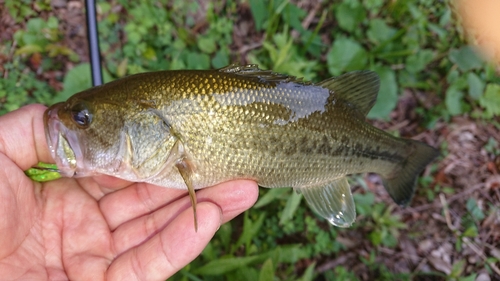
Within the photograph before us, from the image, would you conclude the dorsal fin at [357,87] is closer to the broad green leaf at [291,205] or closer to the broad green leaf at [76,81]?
the broad green leaf at [291,205]

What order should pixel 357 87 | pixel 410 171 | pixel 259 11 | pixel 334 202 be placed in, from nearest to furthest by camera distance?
1. pixel 357 87
2. pixel 334 202
3. pixel 410 171
4. pixel 259 11

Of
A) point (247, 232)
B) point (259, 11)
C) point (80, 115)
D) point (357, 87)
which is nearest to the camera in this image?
point (80, 115)

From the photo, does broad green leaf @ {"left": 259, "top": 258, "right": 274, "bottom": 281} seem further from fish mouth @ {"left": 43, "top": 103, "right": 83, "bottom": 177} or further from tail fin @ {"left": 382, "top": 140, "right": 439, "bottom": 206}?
fish mouth @ {"left": 43, "top": 103, "right": 83, "bottom": 177}

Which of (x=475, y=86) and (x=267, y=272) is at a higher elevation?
(x=475, y=86)

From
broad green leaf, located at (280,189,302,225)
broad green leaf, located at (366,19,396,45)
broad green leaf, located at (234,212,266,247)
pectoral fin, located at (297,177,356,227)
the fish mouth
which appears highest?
broad green leaf, located at (366,19,396,45)

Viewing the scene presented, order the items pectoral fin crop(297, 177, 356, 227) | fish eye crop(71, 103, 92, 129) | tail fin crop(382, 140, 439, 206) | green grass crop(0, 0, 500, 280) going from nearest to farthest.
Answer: fish eye crop(71, 103, 92, 129) → pectoral fin crop(297, 177, 356, 227) → tail fin crop(382, 140, 439, 206) → green grass crop(0, 0, 500, 280)

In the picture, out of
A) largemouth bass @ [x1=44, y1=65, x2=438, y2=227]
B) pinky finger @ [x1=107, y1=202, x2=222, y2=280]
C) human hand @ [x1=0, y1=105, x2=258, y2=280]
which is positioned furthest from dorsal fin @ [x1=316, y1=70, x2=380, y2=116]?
pinky finger @ [x1=107, y1=202, x2=222, y2=280]

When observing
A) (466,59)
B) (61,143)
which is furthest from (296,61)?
(61,143)

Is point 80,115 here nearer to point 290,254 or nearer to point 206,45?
→ point 206,45
